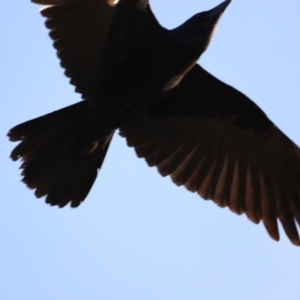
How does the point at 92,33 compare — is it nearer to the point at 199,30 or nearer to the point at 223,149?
the point at 199,30

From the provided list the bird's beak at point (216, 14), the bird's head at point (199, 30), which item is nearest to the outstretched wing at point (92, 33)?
the bird's head at point (199, 30)

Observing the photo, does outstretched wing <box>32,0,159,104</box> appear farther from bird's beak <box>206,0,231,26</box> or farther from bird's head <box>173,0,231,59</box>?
bird's beak <box>206,0,231,26</box>

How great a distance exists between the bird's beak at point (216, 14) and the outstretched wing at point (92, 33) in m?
0.47

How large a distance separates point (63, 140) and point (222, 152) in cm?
183

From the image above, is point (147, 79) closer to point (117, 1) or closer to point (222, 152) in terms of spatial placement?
point (117, 1)

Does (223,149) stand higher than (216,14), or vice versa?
(216,14)

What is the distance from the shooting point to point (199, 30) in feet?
24.6

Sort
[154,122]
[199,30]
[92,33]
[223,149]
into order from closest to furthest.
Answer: [92,33] < [199,30] < [154,122] < [223,149]

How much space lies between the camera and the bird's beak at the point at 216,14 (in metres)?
7.53

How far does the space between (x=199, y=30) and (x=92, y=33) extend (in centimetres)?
93

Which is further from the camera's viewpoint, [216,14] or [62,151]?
[62,151]

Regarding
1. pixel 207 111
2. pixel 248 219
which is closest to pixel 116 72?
pixel 207 111

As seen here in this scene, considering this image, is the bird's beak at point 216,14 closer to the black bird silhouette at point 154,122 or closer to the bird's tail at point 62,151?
the black bird silhouette at point 154,122

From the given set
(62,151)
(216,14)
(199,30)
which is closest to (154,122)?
(62,151)
